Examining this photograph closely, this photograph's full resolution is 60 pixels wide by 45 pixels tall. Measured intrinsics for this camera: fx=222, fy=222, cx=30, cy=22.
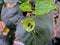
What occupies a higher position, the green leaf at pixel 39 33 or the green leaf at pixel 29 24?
the green leaf at pixel 29 24

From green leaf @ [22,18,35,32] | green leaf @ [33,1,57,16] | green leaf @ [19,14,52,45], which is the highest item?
green leaf @ [33,1,57,16]

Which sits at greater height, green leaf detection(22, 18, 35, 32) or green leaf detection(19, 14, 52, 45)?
green leaf detection(22, 18, 35, 32)

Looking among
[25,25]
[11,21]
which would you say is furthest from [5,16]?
[25,25]

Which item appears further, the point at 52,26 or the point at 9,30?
the point at 9,30

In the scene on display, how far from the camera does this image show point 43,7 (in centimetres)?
75

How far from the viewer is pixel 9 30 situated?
900 millimetres

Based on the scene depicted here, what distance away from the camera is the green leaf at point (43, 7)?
2.42 ft

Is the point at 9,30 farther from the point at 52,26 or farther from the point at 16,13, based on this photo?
the point at 52,26

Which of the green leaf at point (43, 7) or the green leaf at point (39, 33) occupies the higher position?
the green leaf at point (43, 7)

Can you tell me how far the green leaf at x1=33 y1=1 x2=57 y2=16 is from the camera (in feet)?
2.42

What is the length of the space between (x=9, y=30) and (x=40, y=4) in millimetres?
206

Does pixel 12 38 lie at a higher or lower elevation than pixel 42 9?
lower

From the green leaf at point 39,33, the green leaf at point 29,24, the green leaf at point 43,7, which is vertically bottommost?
the green leaf at point 39,33

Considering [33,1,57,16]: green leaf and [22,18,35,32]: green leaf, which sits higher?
[33,1,57,16]: green leaf
